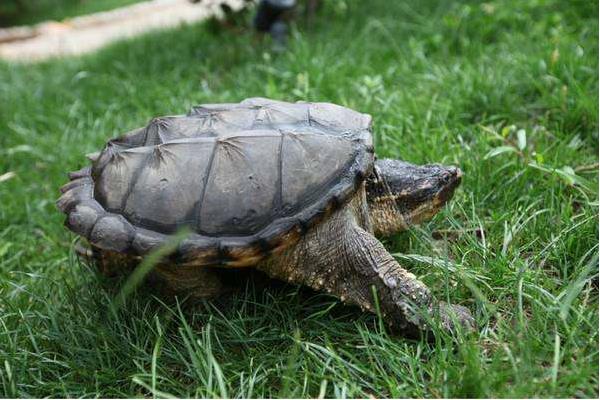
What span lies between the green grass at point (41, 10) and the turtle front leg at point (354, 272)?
432 inches

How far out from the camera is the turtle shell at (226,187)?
1.89m

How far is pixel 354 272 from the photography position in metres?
1.97

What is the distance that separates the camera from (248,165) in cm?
193

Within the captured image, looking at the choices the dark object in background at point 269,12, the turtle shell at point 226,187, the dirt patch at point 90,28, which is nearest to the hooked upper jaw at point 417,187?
the turtle shell at point 226,187

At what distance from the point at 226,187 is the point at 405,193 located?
27.1 inches

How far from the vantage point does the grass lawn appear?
1757 millimetres

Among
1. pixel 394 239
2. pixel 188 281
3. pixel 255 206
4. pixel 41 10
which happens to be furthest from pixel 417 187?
pixel 41 10

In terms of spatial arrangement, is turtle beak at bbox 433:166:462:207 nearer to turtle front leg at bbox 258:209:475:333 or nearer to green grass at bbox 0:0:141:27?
turtle front leg at bbox 258:209:475:333

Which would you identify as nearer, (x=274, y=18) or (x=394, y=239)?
(x=394, y=239)

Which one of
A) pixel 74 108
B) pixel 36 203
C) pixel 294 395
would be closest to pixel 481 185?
pixel 294 395

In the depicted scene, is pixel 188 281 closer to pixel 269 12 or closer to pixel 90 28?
pixel 269 12

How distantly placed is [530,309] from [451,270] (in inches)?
10.8

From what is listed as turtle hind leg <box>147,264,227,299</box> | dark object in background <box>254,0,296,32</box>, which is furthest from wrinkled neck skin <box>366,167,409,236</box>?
dark object in background <box>254,0,296,32</box>

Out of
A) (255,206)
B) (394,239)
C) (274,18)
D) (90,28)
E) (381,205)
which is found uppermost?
(274,18)
